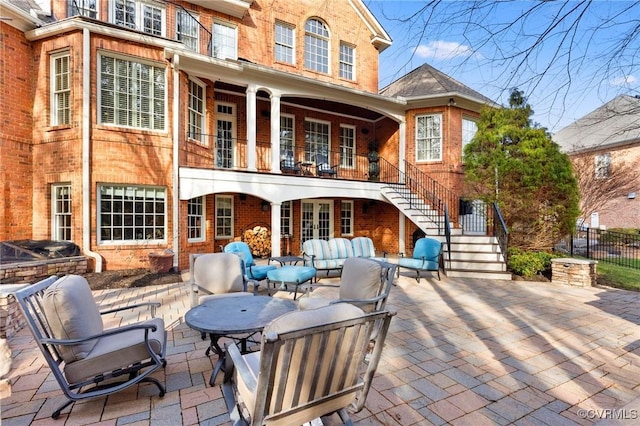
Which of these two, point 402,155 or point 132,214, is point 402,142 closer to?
point 402,155

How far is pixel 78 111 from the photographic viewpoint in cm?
805

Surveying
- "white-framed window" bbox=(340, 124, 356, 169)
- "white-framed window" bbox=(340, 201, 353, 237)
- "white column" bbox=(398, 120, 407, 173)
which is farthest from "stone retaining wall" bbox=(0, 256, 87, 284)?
"white column" bbox=(398, 120, 407, 173)

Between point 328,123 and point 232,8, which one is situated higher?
point 232,8

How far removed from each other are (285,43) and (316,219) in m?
7.09

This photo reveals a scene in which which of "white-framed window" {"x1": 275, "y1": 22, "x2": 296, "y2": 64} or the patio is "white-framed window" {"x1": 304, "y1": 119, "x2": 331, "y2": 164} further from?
the patio

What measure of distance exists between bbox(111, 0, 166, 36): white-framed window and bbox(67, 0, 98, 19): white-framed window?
47 cm

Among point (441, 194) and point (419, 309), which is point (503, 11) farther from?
point (441, 194)

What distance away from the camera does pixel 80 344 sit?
8.30 feet

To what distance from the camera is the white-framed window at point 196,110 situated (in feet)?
31.3

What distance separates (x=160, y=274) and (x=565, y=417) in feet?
26.7

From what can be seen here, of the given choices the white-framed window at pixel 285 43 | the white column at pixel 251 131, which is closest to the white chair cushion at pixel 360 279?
the white column at pixel 251 131

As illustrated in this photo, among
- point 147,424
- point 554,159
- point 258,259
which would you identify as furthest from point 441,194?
point 147,424

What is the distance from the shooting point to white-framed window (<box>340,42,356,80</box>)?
1340cm

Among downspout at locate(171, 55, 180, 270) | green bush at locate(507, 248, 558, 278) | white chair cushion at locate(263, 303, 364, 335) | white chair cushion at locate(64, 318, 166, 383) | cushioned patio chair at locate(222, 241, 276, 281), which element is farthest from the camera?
downspout at locate(171, 55, 180, 270)
